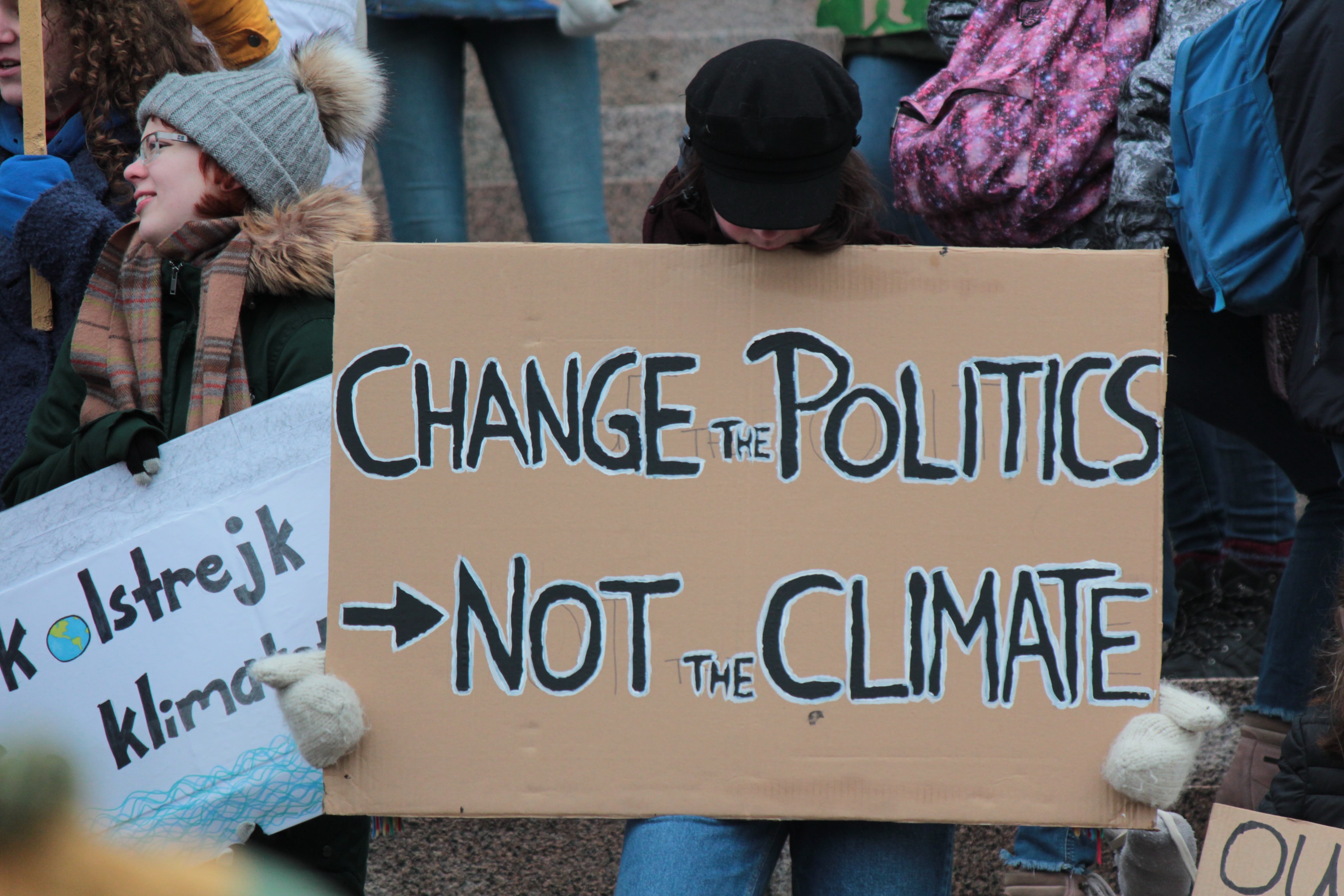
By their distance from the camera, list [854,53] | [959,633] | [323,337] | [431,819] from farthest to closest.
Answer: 1. [854,53]
2. [431,819]
3. [323,337]
4. [959,633]

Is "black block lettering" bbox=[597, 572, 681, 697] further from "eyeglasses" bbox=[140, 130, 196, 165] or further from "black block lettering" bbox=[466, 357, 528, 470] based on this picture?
"eyeglasses" bbox=[140, 130, 196, 165]

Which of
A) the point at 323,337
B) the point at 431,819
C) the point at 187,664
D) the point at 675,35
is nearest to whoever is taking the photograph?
the point at 187,664

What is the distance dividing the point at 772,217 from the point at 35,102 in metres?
1.63

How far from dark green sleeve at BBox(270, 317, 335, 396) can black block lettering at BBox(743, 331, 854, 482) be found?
0.76 metres

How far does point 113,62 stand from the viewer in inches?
107

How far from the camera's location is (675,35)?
4719mm

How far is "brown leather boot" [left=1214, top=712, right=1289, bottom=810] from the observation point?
2.54m

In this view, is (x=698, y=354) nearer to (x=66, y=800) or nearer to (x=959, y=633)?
(x=959, y=633)

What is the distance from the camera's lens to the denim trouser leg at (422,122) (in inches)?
139

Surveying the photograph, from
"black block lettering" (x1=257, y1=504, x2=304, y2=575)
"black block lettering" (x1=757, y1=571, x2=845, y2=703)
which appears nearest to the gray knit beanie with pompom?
"black block lettering" (x1=257, y1=504, x2=304, y2=575)

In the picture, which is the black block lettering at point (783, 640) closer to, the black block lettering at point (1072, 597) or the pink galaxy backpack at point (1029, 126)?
the black block lettering at point (1072, 597)

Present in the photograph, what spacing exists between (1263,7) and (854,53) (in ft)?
4.32

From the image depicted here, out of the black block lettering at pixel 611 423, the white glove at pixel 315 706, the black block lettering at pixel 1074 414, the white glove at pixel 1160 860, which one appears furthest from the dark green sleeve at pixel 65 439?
the white glove at pixel 1160 860

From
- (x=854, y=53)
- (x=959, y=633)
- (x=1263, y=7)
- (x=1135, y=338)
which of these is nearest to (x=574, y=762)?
(x=959, y=633)
